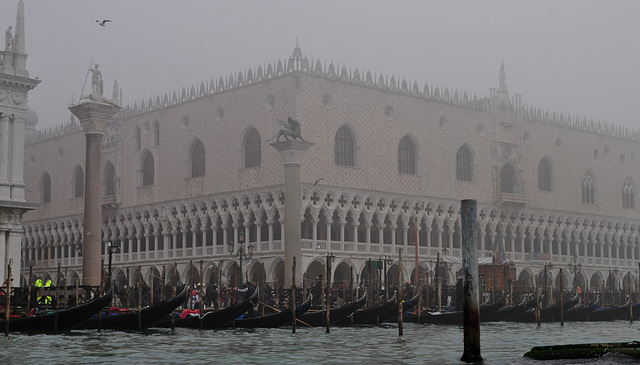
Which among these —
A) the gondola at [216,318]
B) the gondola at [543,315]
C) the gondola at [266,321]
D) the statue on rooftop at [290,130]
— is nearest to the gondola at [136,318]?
the gondola at [216,318]

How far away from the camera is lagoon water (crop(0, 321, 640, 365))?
40.7 feet

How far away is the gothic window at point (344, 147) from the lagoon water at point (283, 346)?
12370 millimetres

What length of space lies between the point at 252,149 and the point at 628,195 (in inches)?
743

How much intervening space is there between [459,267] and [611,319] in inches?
293

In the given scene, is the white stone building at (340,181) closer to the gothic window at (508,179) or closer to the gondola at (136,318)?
the gothic window at (508,179)

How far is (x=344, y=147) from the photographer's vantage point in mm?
32406

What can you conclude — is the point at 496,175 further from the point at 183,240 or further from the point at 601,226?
the point at 183,240

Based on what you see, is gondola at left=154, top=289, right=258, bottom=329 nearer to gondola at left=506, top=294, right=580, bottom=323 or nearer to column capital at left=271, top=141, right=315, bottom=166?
gondola at left=506, top=294, right=580, bottom=323

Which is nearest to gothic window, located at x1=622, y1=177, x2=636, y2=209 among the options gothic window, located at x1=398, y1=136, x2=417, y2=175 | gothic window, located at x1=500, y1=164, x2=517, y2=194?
gothic window, located at x1=500, y1=164, x2=517, y2=194

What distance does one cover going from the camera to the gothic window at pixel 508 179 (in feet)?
123

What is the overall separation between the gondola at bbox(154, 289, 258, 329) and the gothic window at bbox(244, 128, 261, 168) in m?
13.5

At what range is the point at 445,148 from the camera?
116 ft

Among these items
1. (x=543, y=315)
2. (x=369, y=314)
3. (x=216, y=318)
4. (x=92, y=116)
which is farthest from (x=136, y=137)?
(x=216, y=318)

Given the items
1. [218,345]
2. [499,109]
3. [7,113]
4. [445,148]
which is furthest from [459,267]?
[218,345]
